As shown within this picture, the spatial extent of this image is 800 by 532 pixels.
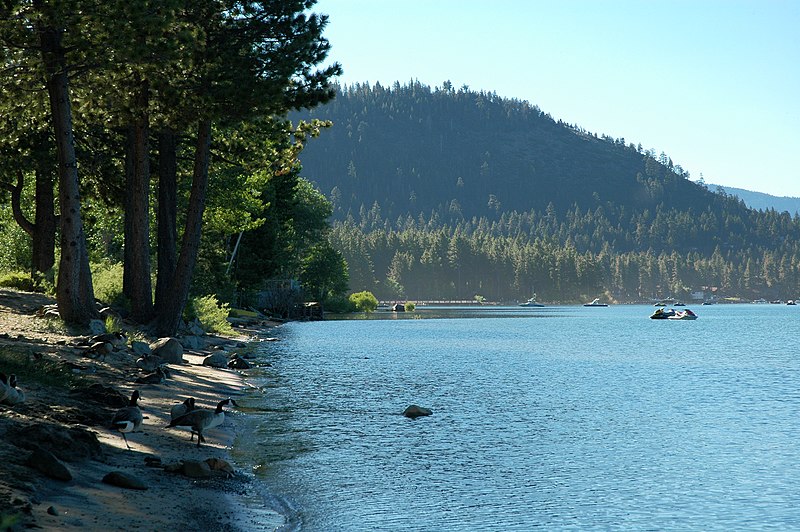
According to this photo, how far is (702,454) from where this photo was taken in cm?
1930

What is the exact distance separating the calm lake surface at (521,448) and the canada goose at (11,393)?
421cm

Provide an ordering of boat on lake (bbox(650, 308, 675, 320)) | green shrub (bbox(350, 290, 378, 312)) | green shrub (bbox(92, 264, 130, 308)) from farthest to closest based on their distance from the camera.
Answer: green shrub (bbox(350, 290, 378, 312)) → boat on lake (bbox(650, 308, 675, 320)) → green shrub (bbox(92, 264, 130, 308))

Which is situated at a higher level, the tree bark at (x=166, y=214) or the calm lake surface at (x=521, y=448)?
the tree bark at (x=166, y=214)

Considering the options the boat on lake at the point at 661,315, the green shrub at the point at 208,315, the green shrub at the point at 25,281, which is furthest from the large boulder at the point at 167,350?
the boat on lake at the point at 661,315

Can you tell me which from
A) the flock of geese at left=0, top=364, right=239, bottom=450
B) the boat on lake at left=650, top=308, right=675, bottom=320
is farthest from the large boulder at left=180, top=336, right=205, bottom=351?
the boat on lake at left=650, top=308, right=675, bottom=320

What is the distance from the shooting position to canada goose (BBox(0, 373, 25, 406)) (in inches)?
548

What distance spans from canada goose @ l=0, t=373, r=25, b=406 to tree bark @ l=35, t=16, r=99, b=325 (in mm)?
13621

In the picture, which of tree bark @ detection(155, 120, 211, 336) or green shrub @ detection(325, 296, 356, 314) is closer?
tree bark @ detection(155, 120, 211, 336)

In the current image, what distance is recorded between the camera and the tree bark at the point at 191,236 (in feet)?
104

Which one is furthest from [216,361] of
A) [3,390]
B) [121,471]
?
[121,471]

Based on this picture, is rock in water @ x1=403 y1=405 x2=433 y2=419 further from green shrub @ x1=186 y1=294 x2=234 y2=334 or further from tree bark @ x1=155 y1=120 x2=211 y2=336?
green shrub @ x1=186 y1=294 x2=234 y2=334

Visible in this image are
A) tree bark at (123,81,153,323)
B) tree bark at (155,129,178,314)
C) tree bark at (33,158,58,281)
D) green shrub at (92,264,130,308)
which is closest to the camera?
tree bark at (123,81,153,323)

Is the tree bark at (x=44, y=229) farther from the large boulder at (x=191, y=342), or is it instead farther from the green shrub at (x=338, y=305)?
the green shrub at (x=338, y=305)

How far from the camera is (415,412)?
2397cm
